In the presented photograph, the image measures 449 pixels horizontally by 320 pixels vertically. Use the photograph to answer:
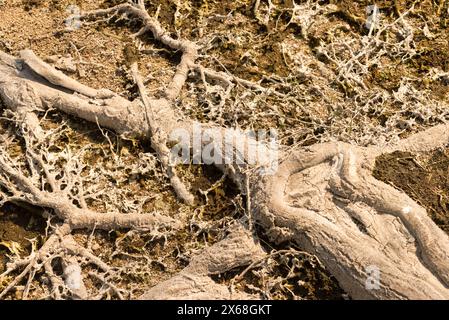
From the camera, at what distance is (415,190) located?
3.62 metres

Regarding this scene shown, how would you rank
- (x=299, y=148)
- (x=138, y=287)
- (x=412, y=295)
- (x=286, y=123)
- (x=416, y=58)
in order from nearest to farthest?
(x=412, y=295)
(x=138, y=287)
(x=299, y=148)
(x=286, y=123)
(x=416, y=58)

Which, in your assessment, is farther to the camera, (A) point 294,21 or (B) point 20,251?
(A) point 294,21

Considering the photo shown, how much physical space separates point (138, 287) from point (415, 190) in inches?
75.1

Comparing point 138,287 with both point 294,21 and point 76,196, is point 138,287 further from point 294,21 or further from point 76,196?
point 294,21

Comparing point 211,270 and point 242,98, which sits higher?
point 242,98

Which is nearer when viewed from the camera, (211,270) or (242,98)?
(211,270)

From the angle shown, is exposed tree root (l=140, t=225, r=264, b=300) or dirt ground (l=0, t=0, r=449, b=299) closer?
exposed tree root (l=140, t=225, r=264, b=300)

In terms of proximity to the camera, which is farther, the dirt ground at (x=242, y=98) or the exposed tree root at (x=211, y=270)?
the dirt ground at (x=242, y=98)

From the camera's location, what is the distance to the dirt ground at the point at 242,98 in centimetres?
369

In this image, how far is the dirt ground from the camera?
3.69 metres

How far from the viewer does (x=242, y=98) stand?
4254mm

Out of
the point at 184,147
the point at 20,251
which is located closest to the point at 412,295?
the point at 184,147

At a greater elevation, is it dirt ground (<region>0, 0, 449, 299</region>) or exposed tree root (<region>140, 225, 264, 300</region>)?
dirt ground (<region>0, 0, 449, 299</region>)

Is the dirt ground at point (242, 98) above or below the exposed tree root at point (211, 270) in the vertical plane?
above
